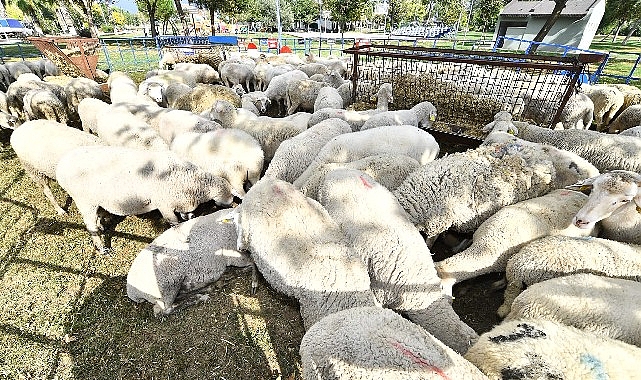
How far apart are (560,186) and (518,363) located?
3.34m

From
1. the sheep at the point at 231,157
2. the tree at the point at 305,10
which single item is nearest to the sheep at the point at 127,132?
the sheep at the point at 231,157

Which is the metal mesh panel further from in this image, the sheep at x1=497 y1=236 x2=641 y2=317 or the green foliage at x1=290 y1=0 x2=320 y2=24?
the green foliage at x1=290 y1=0 x2=320 y2=24

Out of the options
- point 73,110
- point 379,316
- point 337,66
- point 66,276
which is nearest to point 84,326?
point 66,276

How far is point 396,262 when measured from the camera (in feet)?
10.0

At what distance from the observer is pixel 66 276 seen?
4.11 meters

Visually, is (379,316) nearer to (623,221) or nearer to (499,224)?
(499,224)

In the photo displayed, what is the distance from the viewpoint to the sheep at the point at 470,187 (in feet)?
12.9

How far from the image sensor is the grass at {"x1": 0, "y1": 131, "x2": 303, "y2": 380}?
3.13 meters

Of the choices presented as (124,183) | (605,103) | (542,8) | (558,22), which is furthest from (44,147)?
(542,8)

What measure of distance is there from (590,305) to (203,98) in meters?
8.63

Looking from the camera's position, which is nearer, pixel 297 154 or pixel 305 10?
pixel 297 154

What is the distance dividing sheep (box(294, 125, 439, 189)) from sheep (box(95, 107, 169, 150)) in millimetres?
3188

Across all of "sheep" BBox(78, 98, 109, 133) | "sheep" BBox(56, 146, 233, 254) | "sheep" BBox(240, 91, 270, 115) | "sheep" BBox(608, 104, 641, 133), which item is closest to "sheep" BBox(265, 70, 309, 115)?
"sheep" BBox(240, 91, 270, 115)

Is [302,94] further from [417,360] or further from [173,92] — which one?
[417,360]
